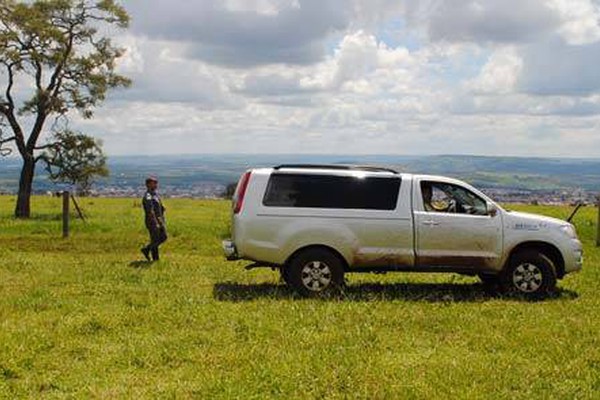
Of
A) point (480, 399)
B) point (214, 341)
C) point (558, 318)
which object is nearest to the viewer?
point (480, 399)

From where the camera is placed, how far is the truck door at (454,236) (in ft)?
43.1

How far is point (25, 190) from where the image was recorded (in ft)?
108

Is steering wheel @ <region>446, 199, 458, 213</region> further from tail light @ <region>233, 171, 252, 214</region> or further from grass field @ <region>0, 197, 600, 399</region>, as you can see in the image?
tail light @ <region>233, 171, 252, 214</region>

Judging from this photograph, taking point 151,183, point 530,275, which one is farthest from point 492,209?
point 151,183

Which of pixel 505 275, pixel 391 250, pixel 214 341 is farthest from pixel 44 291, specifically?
pixel 505 275

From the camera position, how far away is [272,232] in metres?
12.9

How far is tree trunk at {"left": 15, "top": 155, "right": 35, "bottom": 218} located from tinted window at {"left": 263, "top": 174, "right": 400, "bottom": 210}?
22275mm

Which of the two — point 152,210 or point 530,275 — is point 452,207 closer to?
point 530,275

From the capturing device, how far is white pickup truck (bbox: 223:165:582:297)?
12.9 meters

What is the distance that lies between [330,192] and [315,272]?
1.45 metres

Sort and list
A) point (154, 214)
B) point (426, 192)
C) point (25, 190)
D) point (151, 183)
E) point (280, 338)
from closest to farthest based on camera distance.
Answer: point (280, 338)
point (426, 192)
point (151, 183)
point (154, 214)
point (25, 190)

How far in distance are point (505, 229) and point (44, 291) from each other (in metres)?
8.41

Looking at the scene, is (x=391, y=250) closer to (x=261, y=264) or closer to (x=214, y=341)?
(x=261, y=264)

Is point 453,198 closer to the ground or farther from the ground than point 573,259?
farther from the ground
